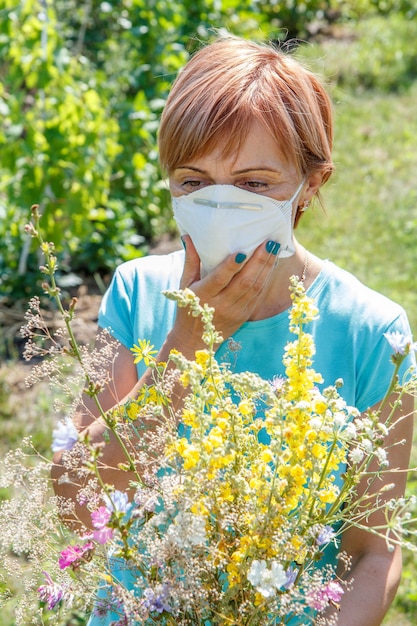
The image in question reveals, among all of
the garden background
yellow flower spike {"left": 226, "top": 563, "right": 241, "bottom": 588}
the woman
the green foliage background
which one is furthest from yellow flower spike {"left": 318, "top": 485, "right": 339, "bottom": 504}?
the green foliage background

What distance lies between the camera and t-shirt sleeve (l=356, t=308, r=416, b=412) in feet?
5.07

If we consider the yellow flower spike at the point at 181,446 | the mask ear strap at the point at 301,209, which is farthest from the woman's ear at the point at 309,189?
the yellow flower spike at the point at 181,446

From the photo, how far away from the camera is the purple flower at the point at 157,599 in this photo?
34.0 inches

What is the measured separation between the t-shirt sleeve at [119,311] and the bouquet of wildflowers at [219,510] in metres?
0.77

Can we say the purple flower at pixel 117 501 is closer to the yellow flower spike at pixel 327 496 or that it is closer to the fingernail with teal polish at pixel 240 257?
the yellow flower spike at pixel 327 496

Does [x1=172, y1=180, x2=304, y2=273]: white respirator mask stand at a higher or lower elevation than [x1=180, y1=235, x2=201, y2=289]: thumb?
higher

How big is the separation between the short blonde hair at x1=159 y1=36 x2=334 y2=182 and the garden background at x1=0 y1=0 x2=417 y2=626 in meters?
0.37

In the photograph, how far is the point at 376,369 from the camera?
1563 millimetres

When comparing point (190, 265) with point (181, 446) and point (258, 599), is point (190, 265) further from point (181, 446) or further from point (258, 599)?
point (258, 599)

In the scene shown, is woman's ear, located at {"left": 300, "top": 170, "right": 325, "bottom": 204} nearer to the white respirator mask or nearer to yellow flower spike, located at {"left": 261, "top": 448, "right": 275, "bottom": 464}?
the white respirator mask

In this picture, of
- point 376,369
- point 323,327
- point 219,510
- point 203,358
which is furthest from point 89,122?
point 219,510

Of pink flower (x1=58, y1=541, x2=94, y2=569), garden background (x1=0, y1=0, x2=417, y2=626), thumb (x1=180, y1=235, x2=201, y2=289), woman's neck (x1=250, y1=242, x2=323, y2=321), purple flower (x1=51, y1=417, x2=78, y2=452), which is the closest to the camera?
purple flower (x1=51, y1=417, x2=78, y2=452)

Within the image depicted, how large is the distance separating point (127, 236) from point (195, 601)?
3.85 metres

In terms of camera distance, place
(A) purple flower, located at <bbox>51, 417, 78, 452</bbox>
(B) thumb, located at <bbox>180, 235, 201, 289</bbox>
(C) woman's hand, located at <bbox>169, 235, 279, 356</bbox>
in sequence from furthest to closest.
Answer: (B) thumb, located at <bbox>180, 235, 201, 289</bbox> < (C) woman's hand, located at <bbox>169, 235, 279, 356</bbox> < (A) purple flower, located at <bbox>51, 417, 78, 452</bbox>
